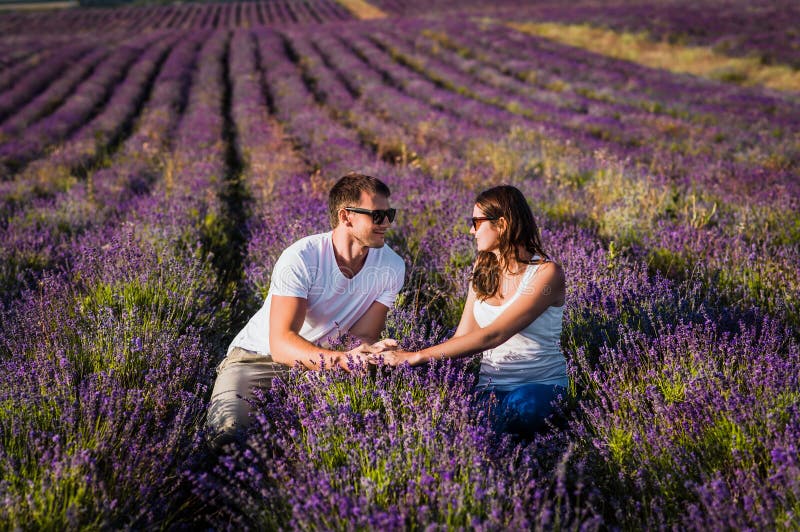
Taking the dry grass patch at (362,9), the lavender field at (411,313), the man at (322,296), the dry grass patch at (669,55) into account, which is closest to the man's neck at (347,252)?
the man at (322,296)

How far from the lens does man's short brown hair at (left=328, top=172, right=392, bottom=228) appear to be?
2.69 m

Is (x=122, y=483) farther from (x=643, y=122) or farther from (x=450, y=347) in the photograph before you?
(x=643, y=122)

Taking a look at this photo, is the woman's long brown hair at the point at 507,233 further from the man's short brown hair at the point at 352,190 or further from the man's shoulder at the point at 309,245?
the man's shoulder at the point at 309,245

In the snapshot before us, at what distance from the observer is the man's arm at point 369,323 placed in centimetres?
283

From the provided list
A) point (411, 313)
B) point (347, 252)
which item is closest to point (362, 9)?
point (411, 313)

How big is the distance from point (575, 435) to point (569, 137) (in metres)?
7.31

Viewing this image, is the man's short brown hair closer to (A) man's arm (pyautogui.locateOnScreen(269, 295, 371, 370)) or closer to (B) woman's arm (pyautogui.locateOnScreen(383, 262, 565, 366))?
(A) man's arm (pyautogui.locateOnScreen(269, 295, 371, 370))

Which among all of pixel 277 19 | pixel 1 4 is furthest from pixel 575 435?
pixel 1 4

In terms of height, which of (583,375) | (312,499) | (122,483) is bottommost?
(583,375)

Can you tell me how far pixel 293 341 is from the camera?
2424 mm

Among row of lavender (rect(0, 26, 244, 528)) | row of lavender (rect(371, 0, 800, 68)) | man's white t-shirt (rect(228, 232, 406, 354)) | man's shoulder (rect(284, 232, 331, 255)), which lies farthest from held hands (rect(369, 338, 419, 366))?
row of lavender (rect(371, 0, 800, 68))

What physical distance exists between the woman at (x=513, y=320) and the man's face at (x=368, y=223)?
0.44 meters

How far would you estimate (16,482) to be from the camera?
1753 millimetres

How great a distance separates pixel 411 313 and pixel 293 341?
855 mm
